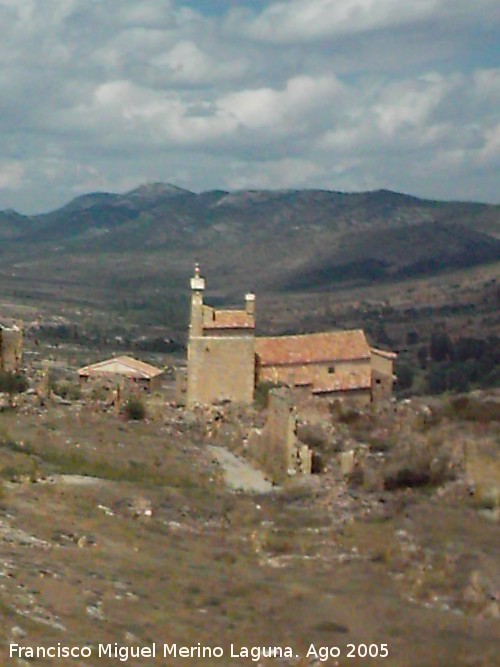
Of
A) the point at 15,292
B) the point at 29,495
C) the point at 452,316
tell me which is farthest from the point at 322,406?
the point at 15,292

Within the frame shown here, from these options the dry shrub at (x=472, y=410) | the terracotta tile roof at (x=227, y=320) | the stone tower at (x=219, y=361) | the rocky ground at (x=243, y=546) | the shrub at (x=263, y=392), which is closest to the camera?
the rocky ground at (x=243, y=546)

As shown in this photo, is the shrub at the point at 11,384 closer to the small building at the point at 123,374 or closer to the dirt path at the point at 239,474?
the dirt path at the point at 239,474

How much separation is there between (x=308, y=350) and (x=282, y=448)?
14.6m

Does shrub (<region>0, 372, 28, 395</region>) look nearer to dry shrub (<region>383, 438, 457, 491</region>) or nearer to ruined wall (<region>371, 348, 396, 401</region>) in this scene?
ruined wall (<region>371, 348, 396, 401</region>)

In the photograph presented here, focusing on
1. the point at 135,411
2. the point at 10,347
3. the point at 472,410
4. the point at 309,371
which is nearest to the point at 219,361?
the point at 309,371

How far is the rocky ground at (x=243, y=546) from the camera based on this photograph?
447 inches

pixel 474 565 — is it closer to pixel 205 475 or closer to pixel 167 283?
pixel 205 475

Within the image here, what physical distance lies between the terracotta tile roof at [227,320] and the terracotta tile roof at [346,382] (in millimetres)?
3654

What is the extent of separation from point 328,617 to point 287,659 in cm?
182

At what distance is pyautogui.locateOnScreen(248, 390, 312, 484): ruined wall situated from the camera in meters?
24.6

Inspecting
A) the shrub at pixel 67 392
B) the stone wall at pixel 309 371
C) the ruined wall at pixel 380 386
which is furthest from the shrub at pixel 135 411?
the ruined wall at pixel 380 386

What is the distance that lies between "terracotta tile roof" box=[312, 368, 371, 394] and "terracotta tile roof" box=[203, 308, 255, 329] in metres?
3.65

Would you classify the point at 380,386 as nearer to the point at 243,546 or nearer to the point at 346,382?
the point at 346,382

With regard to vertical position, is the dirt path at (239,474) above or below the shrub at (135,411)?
Result: below
